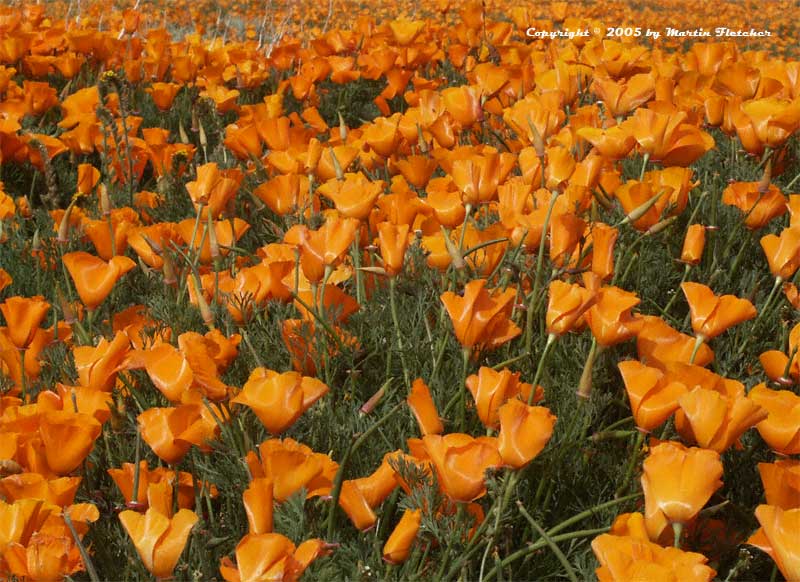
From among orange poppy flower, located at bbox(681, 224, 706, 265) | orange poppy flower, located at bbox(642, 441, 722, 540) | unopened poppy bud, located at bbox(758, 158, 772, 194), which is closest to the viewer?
orange poppy flower, located at bbox(642, 441, 722, 540)

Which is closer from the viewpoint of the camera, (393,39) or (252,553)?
(252,553)

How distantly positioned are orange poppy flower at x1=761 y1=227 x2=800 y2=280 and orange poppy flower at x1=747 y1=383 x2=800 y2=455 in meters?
0.63

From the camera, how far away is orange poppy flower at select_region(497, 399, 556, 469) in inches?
44.6

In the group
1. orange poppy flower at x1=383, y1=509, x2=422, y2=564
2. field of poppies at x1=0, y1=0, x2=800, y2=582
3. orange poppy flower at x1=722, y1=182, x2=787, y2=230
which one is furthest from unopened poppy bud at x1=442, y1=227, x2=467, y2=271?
orange poppy flower at x1=722, y1=182, x2=787, y2=230

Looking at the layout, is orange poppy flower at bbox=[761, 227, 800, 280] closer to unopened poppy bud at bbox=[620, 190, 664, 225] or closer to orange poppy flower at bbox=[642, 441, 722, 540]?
unopened poppy bud at bbox=[620, 190, 664, 225]

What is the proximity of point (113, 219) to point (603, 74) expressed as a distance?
1.61 metres

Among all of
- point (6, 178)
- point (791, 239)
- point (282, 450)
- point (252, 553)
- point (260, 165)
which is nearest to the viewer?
point (252, 553)

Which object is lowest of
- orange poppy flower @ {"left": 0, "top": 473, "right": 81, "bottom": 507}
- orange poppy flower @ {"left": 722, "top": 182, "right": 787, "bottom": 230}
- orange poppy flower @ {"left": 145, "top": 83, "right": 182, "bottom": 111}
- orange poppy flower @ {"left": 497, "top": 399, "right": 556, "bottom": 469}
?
orange poppy flower @ {"left": 145, "top": 83, "right": 182, "bottom": 111}

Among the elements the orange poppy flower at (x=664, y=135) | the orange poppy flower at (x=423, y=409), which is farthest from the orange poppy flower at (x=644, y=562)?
the orange poppy flower at (x=664, y=135)

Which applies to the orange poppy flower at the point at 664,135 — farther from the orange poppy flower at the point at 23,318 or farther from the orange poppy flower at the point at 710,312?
the orange poppy flower at the point at 23,318

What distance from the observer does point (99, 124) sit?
2943mm

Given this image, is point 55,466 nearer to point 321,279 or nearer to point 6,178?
point 321,279

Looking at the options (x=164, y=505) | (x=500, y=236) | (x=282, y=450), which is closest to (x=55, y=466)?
(x=164, y=505)


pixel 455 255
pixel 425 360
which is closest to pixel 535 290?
pixel 455 255
